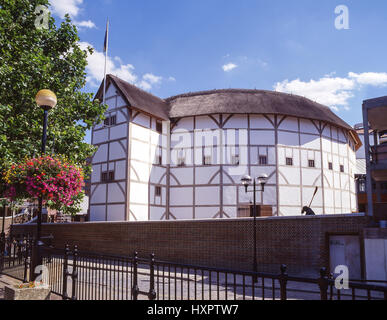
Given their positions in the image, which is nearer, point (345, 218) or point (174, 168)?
point (345, 218)

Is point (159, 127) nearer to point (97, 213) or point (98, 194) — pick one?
point (98, 194)

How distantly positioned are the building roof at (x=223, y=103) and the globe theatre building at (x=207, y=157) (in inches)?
3.6

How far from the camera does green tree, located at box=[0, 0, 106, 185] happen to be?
42.6 ft

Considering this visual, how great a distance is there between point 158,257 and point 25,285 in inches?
479

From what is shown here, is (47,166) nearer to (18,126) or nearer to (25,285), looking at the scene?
(25,285)

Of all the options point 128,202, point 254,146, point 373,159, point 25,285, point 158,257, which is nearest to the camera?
point 25,285

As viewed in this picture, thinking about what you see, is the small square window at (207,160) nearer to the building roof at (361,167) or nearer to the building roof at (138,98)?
the building roof at (138,98)

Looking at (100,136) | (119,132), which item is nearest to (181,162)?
(119,132)

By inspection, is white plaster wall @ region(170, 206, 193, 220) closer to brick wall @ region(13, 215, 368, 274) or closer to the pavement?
brick wall @ region(13, 215, 368, 274)

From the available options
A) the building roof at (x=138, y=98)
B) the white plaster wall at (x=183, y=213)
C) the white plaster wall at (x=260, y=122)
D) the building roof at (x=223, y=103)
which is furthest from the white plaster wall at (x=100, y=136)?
the white plaster wall at (x=260, y=122)

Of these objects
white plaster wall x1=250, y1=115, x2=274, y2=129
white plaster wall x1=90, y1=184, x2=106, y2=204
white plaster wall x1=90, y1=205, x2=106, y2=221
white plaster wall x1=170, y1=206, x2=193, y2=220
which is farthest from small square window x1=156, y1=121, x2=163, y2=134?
white plaster wall x1=90, y1=205, x2=106, y2=221
